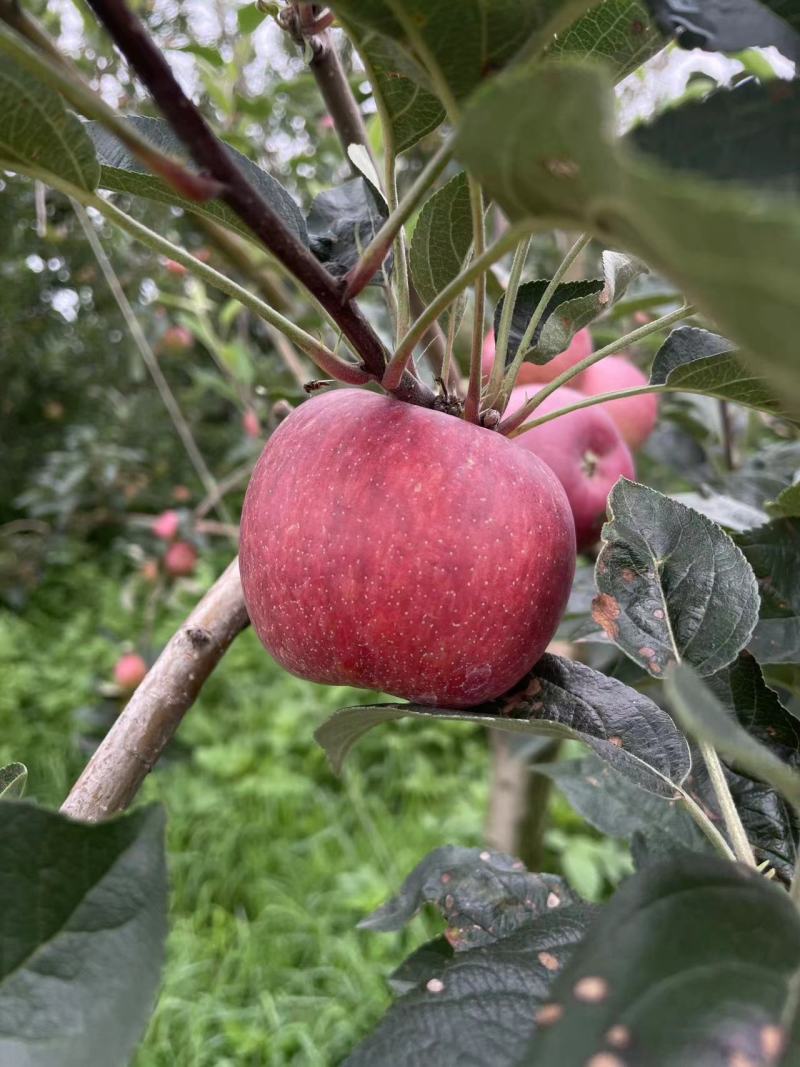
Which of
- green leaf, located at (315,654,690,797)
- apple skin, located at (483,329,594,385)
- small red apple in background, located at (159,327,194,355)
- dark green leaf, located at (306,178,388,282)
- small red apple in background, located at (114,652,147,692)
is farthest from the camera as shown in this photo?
small red apple in background, located at (159,327,194,355)

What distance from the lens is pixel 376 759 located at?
7.39 feet

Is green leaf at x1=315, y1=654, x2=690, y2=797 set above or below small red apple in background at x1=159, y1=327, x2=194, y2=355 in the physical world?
above

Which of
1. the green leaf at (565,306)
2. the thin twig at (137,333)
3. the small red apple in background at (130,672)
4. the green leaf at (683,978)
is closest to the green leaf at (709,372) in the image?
the green leaf at (565,306)

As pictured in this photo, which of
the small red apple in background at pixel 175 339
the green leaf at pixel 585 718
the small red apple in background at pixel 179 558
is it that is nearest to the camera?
the green leaf at pixel 585 718

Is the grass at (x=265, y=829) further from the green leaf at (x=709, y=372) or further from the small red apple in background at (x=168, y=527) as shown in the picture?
the green leaf at (x=709, y=372)

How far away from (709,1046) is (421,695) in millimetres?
223

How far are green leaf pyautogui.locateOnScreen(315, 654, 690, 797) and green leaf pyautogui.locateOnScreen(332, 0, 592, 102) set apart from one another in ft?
0.92

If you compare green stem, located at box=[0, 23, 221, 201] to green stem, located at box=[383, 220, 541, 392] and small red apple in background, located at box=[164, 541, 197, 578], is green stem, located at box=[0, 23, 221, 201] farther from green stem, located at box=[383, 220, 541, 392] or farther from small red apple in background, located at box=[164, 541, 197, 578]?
small red apple in background, located at box=[164, 541, 197, 578]

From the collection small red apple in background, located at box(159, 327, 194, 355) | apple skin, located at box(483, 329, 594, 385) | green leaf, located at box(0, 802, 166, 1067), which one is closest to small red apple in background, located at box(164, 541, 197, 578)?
small red apple in background, located at box(159, 327, 194, 355)

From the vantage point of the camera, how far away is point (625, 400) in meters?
0.97

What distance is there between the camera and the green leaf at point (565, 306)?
1.54 feet

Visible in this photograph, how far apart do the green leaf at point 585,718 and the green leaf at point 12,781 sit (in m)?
0.15

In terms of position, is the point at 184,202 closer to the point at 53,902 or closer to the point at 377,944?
the point at 53,902

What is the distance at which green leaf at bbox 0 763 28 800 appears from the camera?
1.39 ft
